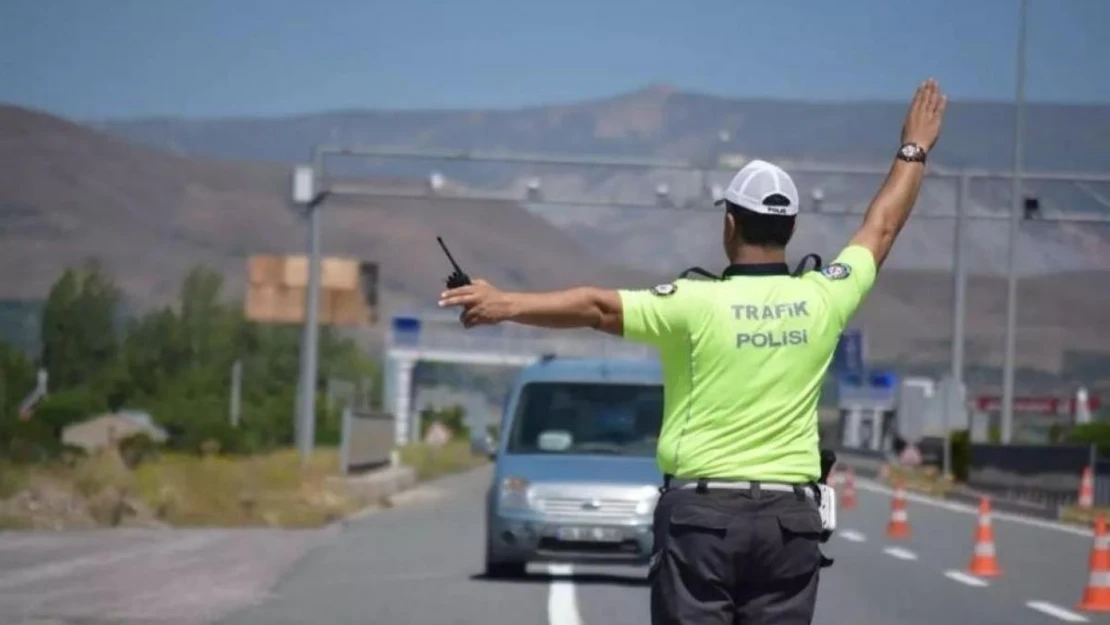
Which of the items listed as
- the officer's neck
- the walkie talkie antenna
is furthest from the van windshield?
the officer's neck

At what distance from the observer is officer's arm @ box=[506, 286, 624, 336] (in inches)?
250

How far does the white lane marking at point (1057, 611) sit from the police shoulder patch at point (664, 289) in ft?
37.4

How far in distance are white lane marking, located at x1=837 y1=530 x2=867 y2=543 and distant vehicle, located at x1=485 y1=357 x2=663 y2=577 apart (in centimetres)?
809

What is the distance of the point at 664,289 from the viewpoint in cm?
655

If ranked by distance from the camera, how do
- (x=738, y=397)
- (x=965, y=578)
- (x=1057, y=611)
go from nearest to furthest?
(x=738, y=397), (x=1057, y=611), (x=965, y=578)

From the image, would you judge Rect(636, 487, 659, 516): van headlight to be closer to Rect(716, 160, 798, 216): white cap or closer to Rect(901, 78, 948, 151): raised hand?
Rect(901, 78, 948, 151): raised hand

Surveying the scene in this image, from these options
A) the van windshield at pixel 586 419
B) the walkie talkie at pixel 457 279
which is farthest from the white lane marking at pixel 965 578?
the walkie talkie at pixel 457 279

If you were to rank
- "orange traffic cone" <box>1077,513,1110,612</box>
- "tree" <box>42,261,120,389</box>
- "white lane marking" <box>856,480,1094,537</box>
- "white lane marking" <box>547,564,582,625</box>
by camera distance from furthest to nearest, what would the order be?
"tree" <box>42,261,120,389</box> < "white lane marking" <box>856,480,1094,537</box> < "orange traffic cone" <box>1077,513,1110,612</box> < "white lane marking" <box>547,564,582,625</box>

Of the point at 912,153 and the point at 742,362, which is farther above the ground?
the point at 912,153

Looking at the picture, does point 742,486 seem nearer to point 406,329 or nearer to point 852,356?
point 852,356

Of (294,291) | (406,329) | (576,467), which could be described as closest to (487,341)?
(406,329)

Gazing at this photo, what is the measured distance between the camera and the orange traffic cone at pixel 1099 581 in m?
18.3

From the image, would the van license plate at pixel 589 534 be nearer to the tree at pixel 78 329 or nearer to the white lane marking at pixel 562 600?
the white lane marking at pixel 562 600

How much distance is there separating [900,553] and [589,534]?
279 inches
